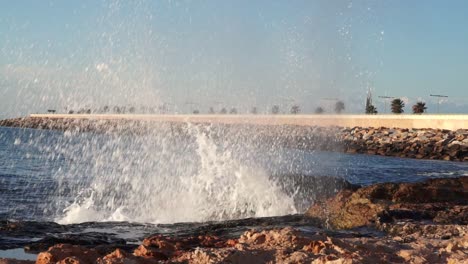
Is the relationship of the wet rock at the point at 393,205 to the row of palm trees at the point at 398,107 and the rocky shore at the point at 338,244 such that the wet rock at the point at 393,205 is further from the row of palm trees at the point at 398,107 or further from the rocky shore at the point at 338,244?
the row of palm trees at the point at 398,107

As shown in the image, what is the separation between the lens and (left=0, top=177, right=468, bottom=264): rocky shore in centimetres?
503

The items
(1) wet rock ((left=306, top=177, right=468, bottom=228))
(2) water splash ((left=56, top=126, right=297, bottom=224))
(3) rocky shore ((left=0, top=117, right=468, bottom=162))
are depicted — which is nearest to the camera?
(1) wet rock ((left=306, top=177, right=468, bottom=228))

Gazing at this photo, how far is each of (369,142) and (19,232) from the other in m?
35.7

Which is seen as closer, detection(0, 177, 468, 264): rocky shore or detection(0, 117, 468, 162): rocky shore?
detection(0, 177, 468, 264): rocky shore

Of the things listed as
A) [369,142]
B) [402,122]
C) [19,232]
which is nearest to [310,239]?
[19,232]

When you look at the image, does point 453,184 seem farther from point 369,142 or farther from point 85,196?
point 369,142

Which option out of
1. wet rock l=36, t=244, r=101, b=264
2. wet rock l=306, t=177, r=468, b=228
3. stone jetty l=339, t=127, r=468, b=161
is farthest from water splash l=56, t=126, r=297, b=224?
stone jetty l=339, t=127, r=468, b=161

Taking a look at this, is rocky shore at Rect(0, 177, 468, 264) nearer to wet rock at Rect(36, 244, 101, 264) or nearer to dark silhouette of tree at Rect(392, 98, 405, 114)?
wet rock at Rect(36, 244, 101, 264)

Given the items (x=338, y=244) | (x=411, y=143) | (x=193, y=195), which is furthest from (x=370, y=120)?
(x=338, y=244)

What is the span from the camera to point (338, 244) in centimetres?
563

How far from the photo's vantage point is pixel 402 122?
4978cm

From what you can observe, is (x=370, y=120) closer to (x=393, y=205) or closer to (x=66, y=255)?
(x=393, y=205)

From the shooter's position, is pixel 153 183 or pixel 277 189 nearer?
pixel 277 189

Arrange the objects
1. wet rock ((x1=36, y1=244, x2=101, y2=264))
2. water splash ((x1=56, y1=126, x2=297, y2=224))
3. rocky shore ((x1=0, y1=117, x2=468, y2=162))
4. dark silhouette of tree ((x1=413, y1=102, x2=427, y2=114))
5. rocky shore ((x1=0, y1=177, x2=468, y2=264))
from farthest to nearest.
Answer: dark silhouette of tree ((x1=413, y1=102, x2=427, y2=114))
rocky shore ((x1=0, y1=117, x2=468, y2=162))
water splash ((x1=56, y1=126, x2=297, y2=224))
rocky shore ((x1=0, y1=177, x2=468, y2=264))
wet rock ((x1=36, y1=244, x2=101, y2=264))
